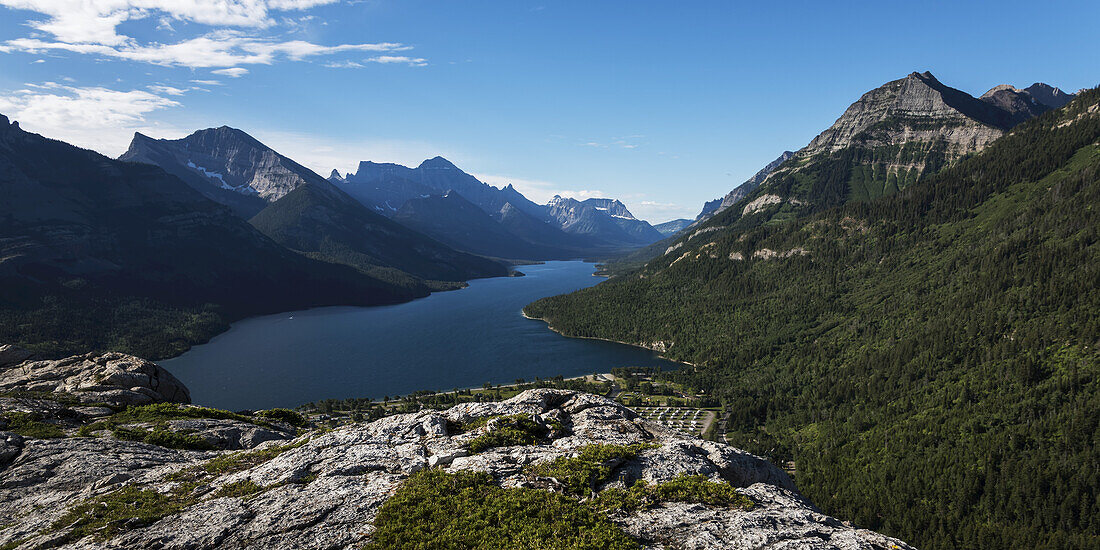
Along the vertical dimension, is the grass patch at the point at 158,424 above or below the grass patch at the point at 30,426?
below

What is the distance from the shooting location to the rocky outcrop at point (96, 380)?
39531 mm

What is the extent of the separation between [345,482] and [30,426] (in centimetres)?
2867

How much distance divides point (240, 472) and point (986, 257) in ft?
696

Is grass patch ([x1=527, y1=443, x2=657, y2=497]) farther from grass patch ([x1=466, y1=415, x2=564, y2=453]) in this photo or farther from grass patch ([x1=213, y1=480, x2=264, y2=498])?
grass patch ([x1=213, y1=480, x2=264, y2=498])

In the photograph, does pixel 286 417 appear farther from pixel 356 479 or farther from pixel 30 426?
pixel 356 479

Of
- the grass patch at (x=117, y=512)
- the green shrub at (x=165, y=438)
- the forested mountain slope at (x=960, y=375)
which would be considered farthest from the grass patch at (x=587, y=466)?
the forested mountain slope at (x=960, y=375)

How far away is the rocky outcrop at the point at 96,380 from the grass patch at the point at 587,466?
4233 centimetres

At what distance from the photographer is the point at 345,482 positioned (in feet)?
66.1

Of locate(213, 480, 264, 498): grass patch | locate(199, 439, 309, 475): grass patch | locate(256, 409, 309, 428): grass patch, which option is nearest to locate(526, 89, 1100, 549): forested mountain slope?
locate(256, 409, 309, 428): grass patch

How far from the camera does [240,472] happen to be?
23.1 metres

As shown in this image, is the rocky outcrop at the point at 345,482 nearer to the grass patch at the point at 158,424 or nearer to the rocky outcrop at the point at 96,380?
the grass patch at the point at 158,424

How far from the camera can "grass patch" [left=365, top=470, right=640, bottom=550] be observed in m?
15.6

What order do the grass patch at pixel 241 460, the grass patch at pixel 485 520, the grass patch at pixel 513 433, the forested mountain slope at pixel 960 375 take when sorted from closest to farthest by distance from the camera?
the grass patch at pixel 485 520 < the grass patch at pixel 513 433 < the grass patch at pixel 241 460 < the forested mountain slope at pixel 960 375

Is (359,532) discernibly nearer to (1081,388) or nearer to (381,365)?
(1081,388)
